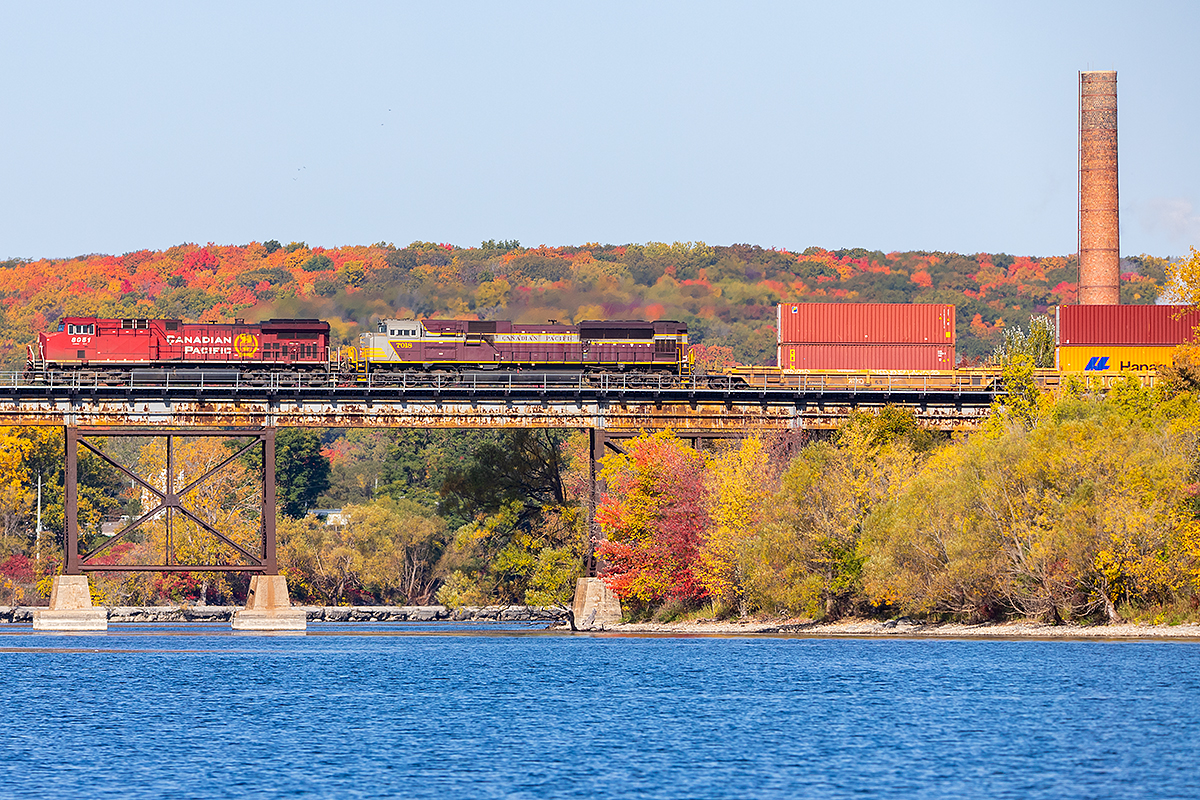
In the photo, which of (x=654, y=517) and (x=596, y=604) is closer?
(x=654, y=517)

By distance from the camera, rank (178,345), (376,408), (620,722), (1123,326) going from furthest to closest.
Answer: (1123,326), (178,345), (376,408), (620,722)

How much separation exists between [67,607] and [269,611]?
31.5ft

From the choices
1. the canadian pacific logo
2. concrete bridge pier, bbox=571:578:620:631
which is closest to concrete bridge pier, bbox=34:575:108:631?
the canadian pacific logo

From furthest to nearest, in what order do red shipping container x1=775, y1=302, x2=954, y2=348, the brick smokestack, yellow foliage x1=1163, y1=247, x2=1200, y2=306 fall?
the brick smokestack
red shipping container x1=775, y1=302, x2=954, y2=348
yellow foliage x1=1163, y1=247, x2=1200, y2=306

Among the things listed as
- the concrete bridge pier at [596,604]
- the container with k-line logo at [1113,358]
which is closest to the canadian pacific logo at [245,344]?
the concrete bridge pier at [596,604]

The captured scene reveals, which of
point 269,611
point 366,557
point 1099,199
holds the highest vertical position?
point 1099,199

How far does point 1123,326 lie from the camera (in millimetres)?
92250

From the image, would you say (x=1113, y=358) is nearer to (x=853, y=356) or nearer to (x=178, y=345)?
(x=853, y=356)

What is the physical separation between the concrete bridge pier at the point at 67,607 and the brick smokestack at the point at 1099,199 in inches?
2563

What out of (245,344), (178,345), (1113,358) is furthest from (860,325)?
(178,345)

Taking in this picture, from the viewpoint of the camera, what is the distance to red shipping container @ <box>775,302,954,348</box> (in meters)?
88.3

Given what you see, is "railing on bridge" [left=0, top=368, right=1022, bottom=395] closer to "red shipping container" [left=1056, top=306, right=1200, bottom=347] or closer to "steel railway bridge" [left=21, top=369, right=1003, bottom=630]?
"steel railway bridge" [left=21, top=369, right=1003, bottom=630]

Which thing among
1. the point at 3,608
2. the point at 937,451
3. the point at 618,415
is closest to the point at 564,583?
the point at 618,415

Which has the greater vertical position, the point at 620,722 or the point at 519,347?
the point at 519,347
